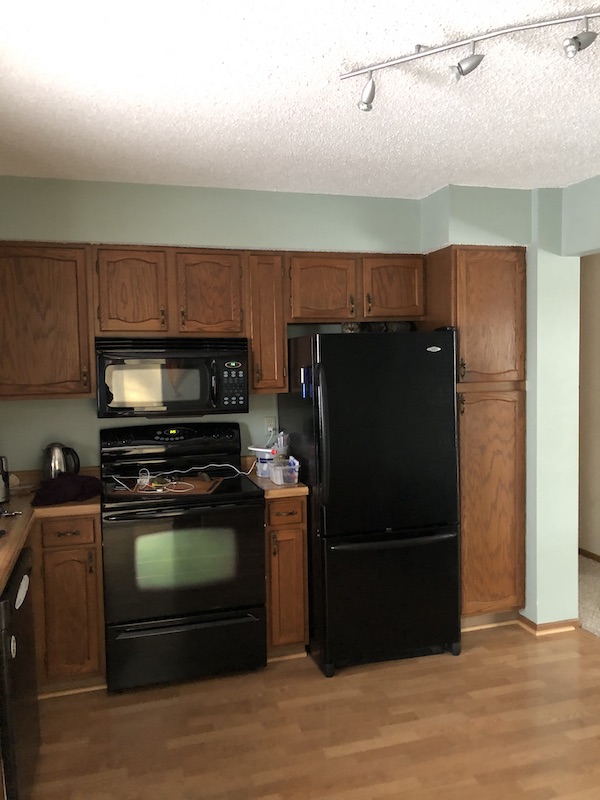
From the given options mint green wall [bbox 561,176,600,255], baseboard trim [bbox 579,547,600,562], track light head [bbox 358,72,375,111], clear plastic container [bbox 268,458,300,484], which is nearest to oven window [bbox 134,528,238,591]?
clear plastic container [bbox 268,458,300,484]

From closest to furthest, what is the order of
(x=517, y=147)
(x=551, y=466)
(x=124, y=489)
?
(x=517, y=147)
(x=124, y=489)
(x=551, y=466)

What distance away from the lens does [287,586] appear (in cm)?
336

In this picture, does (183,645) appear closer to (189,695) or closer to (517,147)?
(189,695)

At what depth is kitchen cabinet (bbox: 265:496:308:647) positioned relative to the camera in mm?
3326

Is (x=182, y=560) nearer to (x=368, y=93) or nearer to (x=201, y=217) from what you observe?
(x=201, y=217)

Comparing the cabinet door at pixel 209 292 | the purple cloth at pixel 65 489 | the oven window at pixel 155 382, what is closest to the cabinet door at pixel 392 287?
the cabinet door at pixel 209 292

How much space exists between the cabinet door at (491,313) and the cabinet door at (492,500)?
5.9 inches

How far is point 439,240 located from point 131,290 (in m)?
1.69

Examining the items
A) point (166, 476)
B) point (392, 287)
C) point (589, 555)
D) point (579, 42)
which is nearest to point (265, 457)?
point (166, 476)

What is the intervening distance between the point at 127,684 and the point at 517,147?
3.05 m

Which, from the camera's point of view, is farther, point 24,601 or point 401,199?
point 401,199

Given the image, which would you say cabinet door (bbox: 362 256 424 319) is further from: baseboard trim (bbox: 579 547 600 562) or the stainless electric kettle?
→ baseboard trim (bbox: 579 547 600 562)

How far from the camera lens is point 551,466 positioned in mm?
3625

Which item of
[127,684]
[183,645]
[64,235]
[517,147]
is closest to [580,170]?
[517,147]
